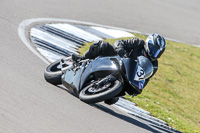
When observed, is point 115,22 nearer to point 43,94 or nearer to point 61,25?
point 61,25

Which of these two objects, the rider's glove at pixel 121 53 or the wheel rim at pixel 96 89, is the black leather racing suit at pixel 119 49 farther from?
the wheel rim at pixel 96 89

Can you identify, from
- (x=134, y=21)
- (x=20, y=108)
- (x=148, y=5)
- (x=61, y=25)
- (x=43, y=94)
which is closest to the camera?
(x=20, y=108)

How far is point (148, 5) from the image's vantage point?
19.1 meters

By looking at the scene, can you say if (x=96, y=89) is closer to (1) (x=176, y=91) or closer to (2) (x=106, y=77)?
(2) (x=106, y=77)

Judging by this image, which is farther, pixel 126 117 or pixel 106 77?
pixel 126 117

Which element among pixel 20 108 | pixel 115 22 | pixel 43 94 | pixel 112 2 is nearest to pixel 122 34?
pixel 115 22

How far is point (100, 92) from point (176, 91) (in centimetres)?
514

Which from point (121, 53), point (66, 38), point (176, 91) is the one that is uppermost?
point (121, 53)

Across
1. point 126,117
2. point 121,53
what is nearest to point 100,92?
point 121,53

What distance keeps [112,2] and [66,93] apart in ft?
38.7

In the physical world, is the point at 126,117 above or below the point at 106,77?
below

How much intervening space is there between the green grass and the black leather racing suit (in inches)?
69.2

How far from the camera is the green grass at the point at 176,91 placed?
27.1 feet

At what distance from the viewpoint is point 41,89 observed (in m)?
6.14
